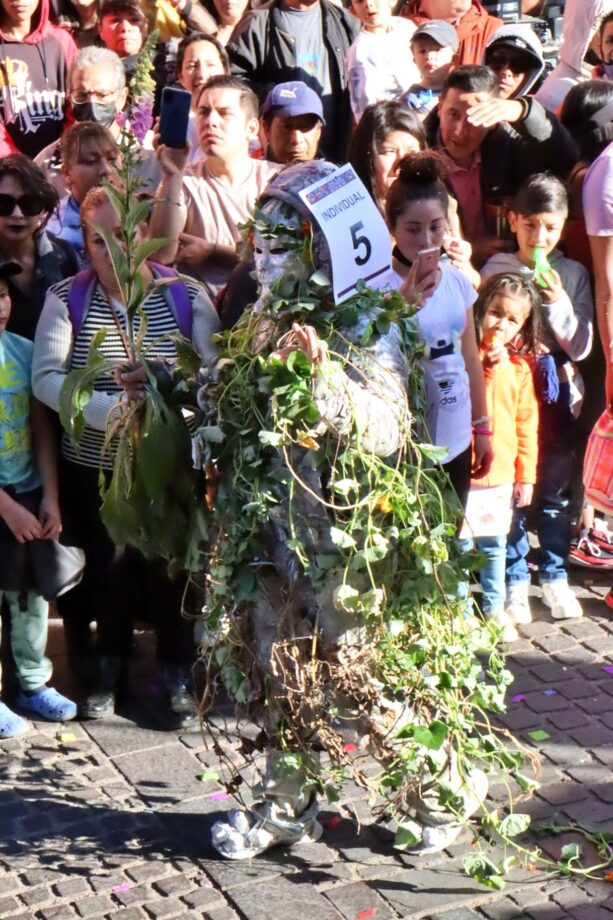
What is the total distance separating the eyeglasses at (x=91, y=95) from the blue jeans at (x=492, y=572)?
2.59 m

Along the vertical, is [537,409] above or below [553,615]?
above

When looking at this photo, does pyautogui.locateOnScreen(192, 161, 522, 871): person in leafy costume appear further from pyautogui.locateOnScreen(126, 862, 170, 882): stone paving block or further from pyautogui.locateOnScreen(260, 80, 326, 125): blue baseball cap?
pyautogui.locateOnScreen(260, 80, 326, 125): blue baseball cap

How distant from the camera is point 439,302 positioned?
Result: 439 centimetres

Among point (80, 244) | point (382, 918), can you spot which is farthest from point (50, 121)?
point (382, 918)

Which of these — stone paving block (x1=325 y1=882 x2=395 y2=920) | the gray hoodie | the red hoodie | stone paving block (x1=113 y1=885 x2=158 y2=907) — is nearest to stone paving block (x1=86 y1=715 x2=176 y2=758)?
stone paving block (x1=113 y1=885 x2=158 y2=907)

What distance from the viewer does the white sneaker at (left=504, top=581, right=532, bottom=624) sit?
557cm

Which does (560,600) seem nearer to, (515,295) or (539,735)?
(539,735)

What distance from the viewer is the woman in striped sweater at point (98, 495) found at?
439 cm

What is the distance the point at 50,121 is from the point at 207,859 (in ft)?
12.5

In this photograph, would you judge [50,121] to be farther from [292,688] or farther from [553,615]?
[292,688]

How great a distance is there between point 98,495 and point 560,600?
7.10 feet

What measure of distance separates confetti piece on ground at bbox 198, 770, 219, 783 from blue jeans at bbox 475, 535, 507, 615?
1553 mm

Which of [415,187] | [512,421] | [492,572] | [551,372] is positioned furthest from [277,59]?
[492,572]

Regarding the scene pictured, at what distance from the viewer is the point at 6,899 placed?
374 cm
